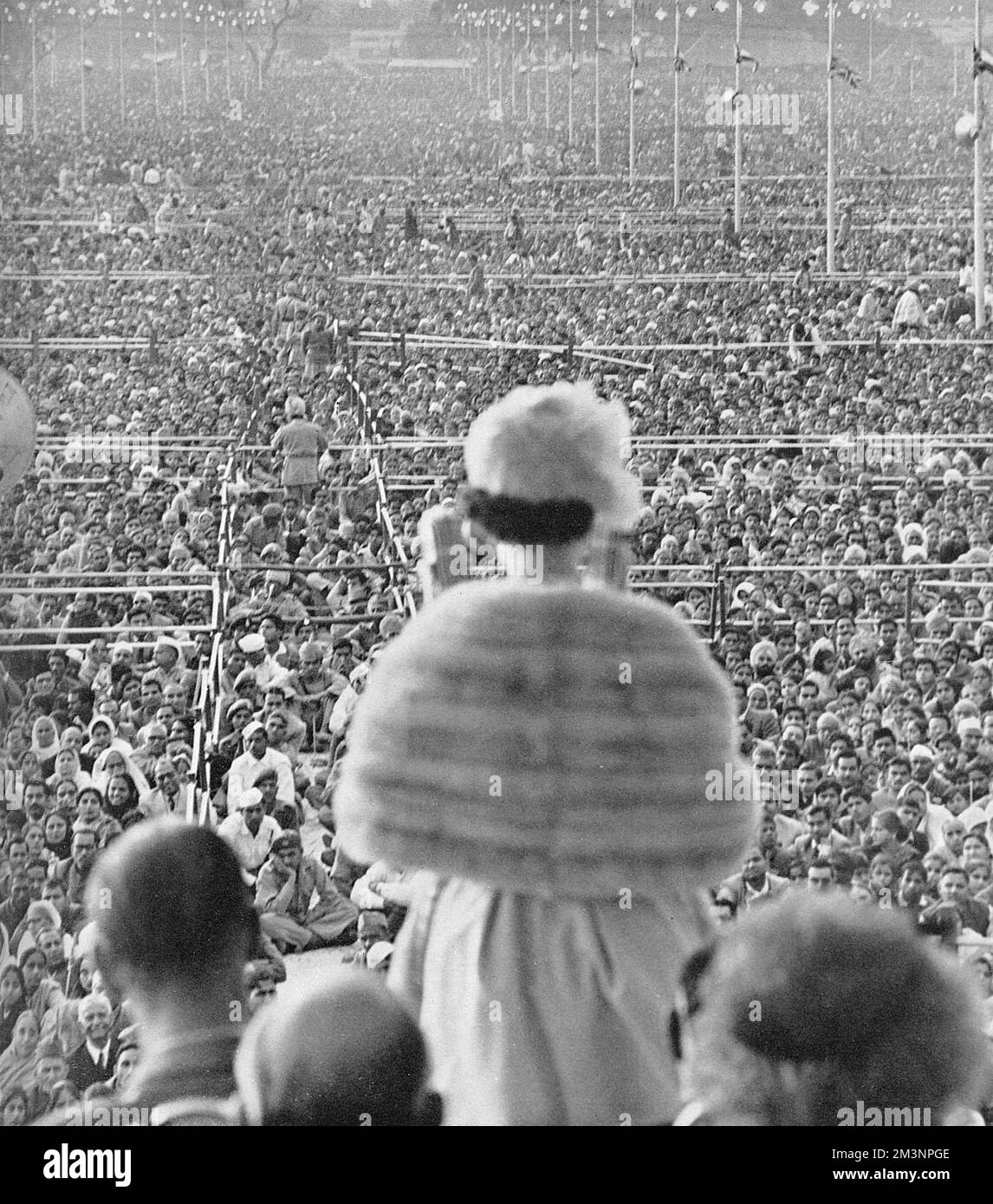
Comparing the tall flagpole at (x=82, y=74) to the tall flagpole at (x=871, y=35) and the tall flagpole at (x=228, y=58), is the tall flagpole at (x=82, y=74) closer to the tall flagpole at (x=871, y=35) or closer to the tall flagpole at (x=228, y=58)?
the tall flagpole at (x=228, y=58)

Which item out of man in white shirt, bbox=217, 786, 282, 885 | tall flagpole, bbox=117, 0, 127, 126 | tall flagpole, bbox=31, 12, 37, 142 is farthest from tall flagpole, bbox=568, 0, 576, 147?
man in white shirt, bbox=217, 786, 282, 885

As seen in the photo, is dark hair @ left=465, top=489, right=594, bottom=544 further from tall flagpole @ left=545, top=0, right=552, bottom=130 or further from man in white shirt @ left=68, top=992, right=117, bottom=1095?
tall flagpole @ left=545, top=0, right=552, bottom=130

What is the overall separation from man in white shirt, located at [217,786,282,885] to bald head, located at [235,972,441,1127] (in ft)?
Result: 13.1

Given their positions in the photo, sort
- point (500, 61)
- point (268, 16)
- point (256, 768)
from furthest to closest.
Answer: point (500, 61) < point (268, 16) < point (256, 768)

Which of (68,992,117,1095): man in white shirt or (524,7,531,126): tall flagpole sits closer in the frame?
(68,992,117,1095): man in white shirt

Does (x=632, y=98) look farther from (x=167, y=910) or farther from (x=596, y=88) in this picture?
(x=167, y=910)

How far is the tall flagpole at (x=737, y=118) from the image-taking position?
305 inches

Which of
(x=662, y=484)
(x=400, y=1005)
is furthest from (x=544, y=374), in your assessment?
(x=400, y=1005)

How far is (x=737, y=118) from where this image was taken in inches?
325

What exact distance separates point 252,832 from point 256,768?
42 cm

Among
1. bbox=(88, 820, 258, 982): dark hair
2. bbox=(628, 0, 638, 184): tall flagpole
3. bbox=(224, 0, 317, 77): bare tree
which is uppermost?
bbox=(224, 0, 317, 77): bare tree

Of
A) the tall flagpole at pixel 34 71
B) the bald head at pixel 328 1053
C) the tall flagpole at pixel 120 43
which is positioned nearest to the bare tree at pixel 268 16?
the tall flagpole at pixel 120 43

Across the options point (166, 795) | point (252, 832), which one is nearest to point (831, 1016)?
point (252, 832)

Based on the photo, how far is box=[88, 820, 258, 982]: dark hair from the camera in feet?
6.23
